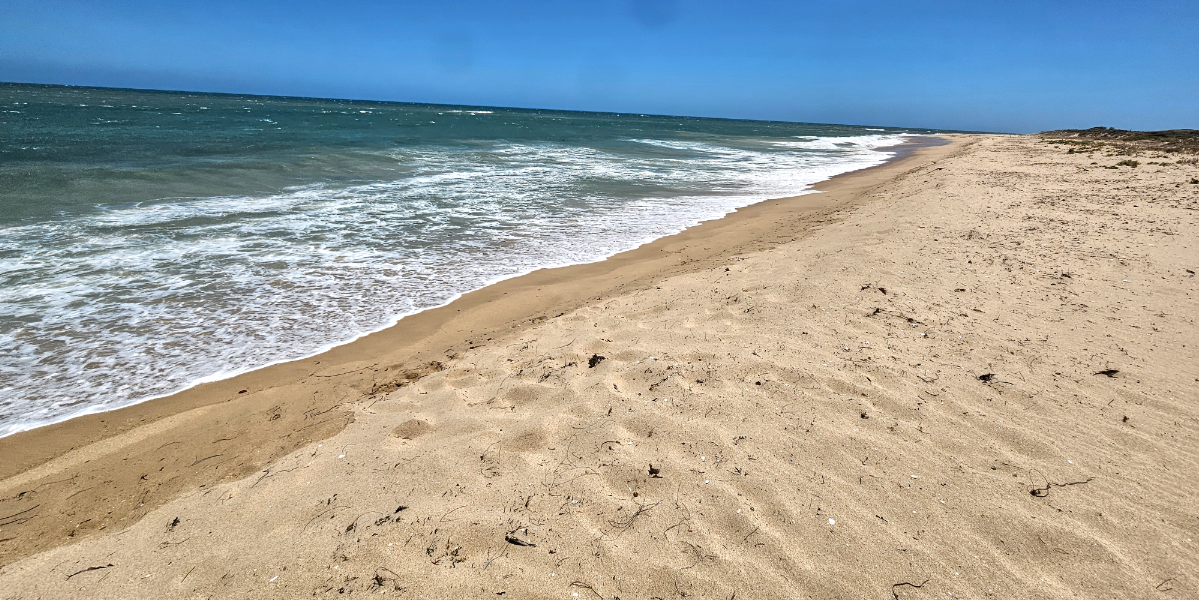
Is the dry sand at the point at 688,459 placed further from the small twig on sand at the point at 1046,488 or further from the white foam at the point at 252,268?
the white foam at the point at 252,268

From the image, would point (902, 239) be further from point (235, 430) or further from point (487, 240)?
point (235, 430)

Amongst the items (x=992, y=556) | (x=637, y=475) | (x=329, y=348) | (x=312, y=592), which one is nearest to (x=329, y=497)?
(x=312, y=592)

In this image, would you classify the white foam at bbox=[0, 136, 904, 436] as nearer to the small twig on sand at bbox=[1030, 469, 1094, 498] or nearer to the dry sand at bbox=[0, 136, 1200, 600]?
the dry sand at bbox=[0, 136, 1200, 600]

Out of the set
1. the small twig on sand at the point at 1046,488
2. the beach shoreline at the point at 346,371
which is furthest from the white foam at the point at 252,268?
the small twig on sand at the point at 1046,488

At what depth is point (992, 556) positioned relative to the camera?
2006 millimetres

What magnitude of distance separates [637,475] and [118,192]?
13.8 meters

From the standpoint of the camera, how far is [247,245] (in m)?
7.52

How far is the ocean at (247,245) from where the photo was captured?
174 inches

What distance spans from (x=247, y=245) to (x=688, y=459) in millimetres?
7374

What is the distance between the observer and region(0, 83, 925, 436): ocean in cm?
443

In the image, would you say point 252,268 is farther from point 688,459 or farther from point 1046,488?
point 1046,488

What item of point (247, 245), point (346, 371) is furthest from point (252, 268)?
point (346, 371)

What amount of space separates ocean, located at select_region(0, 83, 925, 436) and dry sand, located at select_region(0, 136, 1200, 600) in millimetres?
680

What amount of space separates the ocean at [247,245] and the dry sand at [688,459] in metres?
0.68
